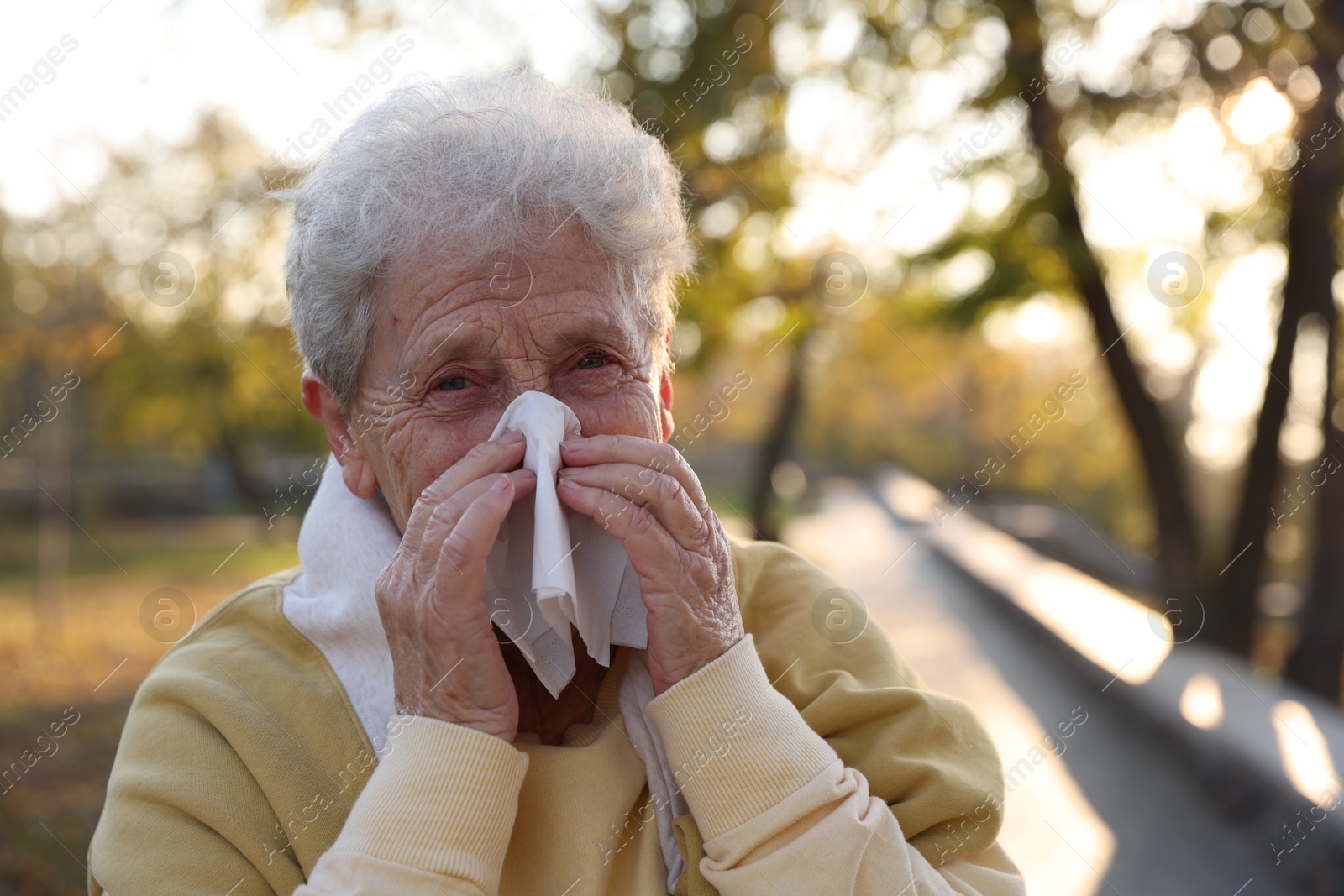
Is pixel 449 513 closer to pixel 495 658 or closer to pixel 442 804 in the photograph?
pixel 495 658

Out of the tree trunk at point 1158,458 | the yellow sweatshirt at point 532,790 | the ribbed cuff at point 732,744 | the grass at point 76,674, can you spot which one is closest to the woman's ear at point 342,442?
the yellow sweatshirt at point 532,790

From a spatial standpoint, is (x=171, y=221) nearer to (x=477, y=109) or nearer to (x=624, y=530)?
(x=477, y=109)

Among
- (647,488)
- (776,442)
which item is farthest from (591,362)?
(776,442)

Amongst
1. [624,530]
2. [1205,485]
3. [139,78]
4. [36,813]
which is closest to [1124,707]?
[624,530]

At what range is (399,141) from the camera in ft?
6.38

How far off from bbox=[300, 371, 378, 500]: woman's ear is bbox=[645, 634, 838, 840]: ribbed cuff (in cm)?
78

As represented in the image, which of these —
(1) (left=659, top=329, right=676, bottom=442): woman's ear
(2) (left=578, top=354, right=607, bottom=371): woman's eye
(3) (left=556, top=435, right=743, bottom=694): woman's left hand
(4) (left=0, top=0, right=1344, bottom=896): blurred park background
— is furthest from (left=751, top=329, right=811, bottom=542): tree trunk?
(3) (left=556, top=435, right=743, bottom=694): woman's left hand

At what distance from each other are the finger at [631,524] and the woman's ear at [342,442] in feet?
1.90

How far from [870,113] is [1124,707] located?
5695mm

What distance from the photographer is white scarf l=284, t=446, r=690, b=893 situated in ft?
6.19

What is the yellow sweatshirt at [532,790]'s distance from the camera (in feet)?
5.33

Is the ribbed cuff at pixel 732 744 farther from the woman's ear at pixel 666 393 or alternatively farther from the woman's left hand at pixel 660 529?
the woman's ear at pixel 666 393

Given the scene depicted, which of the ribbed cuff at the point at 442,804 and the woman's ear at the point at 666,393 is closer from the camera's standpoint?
the ribbed cuff at the point at 442,804

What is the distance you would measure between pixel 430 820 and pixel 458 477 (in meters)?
0.56
